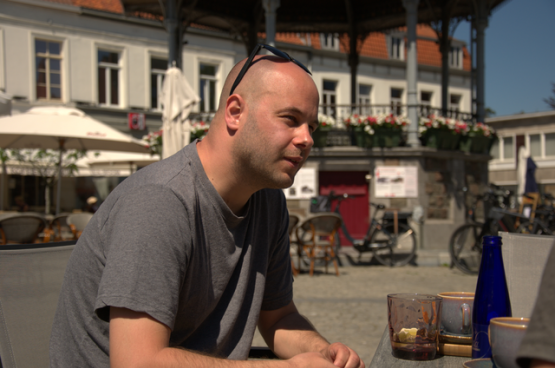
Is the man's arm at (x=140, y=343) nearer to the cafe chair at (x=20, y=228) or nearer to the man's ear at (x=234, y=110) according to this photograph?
the man's ear at (x=234, y=110)

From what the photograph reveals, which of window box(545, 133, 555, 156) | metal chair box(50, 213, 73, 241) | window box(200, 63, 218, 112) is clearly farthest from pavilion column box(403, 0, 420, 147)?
window box(545, 133, 555, 156)

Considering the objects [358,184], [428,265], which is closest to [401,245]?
[428,265]

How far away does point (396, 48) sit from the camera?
28.2 metres

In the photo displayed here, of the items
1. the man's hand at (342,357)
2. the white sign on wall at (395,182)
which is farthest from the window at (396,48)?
the man's hand at (342,357)

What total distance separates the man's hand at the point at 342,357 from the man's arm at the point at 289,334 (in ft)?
0.06

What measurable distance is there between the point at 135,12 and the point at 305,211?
6679 millimetres

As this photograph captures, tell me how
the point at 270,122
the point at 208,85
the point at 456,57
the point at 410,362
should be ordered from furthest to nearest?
the point at 456,57 → the point at 208,85 → the point at 270,122 → the point at 410,362

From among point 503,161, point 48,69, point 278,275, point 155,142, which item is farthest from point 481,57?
point 503,161

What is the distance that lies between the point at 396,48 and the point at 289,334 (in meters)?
28.3

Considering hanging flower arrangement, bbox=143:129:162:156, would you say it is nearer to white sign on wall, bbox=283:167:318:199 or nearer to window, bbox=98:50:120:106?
white sign on wall, bbox=283:167:318:199

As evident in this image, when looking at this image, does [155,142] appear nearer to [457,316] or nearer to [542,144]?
[457,316]

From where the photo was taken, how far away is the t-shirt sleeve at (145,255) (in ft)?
3.76

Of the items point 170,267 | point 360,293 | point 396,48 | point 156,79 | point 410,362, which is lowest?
point 360,293

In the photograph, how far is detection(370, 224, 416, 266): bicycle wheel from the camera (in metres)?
9.06
